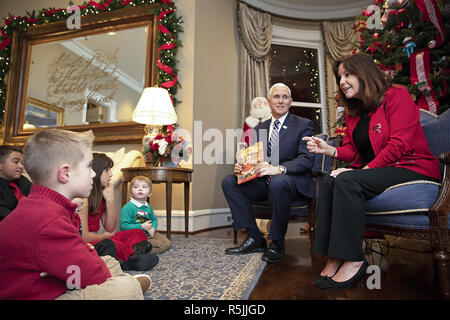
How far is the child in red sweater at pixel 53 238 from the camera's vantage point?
775 millimetres

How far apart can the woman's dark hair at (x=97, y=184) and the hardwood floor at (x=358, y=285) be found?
110 cm

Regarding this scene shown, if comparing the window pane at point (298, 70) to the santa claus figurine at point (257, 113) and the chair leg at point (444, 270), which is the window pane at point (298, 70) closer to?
the santa claus figurine at point (257, 113)

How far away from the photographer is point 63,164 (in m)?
0.91

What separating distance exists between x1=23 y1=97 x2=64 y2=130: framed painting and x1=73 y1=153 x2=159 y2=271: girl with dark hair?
2682mm

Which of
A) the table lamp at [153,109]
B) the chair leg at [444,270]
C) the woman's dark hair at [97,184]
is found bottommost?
the chair leg at [444,270]

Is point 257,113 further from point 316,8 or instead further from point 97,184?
point 97,184

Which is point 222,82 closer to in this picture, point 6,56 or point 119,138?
point 119,138

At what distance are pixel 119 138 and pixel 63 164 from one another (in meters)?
2.88

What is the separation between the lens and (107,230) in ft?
6.18

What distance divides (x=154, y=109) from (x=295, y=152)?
5.09ft

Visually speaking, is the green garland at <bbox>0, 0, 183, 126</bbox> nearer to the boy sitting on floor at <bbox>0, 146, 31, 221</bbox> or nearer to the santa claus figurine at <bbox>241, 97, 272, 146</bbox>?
the santa claus figurine at <bbox>241, 97, 272, 146</bbox>

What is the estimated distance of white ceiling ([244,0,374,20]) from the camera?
462cm

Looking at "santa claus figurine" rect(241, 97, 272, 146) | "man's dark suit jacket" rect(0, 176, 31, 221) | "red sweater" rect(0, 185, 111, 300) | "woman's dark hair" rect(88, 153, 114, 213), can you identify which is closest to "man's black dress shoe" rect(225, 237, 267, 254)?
"woman's dark hair" rect(88, 153, 114, 213)

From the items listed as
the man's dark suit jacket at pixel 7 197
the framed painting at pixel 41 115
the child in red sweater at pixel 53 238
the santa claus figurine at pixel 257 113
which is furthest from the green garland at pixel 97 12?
the child in red sweater at pixel 53 238
